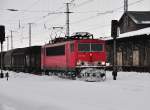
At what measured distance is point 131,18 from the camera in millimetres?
51031

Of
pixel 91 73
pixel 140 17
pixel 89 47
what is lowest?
pixel 91 73

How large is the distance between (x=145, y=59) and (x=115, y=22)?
9053 millimetres

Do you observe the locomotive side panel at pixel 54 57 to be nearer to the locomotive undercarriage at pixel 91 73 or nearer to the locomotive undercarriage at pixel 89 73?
the locomotive undercarriage at pixel 89 73

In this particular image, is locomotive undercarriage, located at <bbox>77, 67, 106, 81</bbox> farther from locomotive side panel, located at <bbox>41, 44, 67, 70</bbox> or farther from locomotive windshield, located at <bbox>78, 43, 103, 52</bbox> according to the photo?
locomotive side panel, located at <bbox>41, 44, 67, 70</bbox>

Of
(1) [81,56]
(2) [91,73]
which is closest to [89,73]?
(2) [91,73]

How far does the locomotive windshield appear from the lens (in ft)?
85.0

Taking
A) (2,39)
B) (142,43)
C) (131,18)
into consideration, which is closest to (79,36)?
(2,39)

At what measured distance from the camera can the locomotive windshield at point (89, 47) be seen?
25906mm

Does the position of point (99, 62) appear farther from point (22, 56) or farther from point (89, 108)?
point (22, 56)

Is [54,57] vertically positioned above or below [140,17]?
below

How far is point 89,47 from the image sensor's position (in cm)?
2616

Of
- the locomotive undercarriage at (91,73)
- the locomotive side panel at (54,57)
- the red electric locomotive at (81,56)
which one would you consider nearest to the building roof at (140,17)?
the locomotive side panel at (54,57)

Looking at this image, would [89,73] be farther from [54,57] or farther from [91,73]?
[54,57]

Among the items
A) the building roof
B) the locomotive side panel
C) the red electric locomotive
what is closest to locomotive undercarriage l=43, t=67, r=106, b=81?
the red electric locomotive
